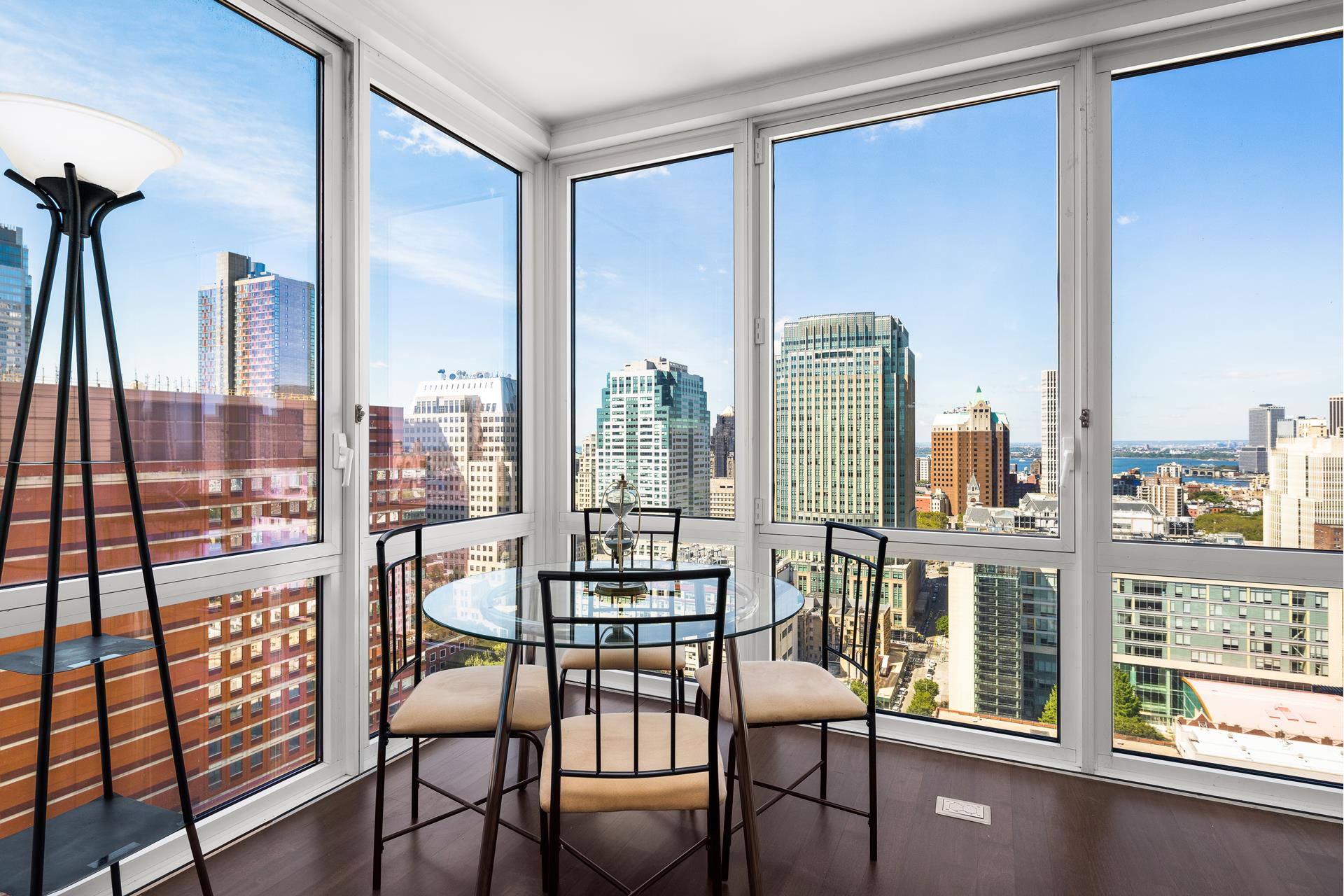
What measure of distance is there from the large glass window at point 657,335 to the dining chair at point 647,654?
0.11 m

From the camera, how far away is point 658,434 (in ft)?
11.8

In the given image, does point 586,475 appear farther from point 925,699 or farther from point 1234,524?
point 1234,524

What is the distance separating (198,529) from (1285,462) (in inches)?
143

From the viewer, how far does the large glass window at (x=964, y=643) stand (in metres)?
2.83

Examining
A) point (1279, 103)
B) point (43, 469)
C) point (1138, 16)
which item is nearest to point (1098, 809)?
point (1279, 103)

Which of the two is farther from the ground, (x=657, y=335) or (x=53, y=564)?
(x=657, y=335)

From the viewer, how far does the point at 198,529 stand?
2.22 m

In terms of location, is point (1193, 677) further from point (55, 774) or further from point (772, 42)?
point (55, 774)

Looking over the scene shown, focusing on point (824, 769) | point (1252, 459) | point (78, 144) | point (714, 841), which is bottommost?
point (824, 769)

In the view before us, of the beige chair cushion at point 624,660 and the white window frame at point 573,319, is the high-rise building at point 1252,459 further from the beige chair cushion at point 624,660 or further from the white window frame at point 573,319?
the beige chair cushion at point 624,660

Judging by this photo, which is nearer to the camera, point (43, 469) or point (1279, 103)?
point (43, 469)

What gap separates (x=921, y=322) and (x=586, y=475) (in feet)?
5.88

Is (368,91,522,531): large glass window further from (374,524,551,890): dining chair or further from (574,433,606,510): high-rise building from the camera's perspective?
(374,524,551,890): dining chair

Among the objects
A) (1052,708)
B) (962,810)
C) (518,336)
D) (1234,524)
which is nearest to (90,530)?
(518,336)
